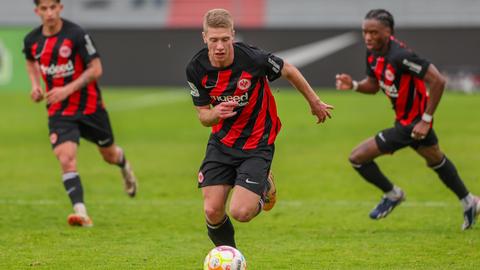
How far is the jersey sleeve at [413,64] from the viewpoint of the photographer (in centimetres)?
876

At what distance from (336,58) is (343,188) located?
1573 cm

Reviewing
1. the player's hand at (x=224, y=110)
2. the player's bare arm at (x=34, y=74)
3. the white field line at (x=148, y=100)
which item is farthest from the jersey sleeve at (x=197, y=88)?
the white field line at (x=148, y=100)

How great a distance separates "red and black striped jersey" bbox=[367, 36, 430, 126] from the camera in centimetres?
891

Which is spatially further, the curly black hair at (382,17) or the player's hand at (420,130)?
the curly black hair at (382,17)

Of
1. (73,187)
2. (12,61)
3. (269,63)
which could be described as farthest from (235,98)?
(12,61)

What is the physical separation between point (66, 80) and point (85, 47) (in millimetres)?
394

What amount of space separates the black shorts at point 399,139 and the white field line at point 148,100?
15.0 metres

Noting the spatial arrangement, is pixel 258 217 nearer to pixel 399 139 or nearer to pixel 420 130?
pixel 399 139

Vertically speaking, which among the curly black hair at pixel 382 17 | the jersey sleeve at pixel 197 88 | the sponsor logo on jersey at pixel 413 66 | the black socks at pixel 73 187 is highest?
the jersey sleeve at pixel 197 88

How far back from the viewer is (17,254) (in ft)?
25.3

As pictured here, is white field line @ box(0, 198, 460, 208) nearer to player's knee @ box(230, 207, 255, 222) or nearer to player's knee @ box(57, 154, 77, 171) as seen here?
player's knee @ box(57, 154, 77, 171)

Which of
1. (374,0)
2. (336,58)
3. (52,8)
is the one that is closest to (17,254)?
(52,8)

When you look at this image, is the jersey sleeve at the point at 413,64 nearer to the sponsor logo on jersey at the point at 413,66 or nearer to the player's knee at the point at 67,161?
the sponsor logo on jersey at the point at 413,66

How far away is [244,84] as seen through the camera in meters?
7.14
